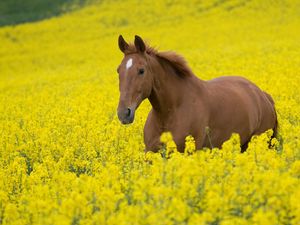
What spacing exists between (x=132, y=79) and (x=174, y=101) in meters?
0.70

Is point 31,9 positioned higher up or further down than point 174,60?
further down

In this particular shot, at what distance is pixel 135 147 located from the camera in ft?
23.8

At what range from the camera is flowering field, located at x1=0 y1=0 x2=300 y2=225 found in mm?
4078

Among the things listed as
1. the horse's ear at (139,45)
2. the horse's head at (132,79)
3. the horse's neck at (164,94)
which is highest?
the horse's ear at (139,45)

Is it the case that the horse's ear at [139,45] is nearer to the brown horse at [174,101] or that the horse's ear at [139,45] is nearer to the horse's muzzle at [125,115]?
the brown horse at [174,101]

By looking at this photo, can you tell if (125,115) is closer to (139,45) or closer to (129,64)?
(129,64)

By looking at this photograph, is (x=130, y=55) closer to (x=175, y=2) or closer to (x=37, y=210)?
(x=37, y=210)

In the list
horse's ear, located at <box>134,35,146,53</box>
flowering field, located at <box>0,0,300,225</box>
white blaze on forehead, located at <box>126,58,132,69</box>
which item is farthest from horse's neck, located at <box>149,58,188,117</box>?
flowering field, located at <box>0,0,300,225</box>

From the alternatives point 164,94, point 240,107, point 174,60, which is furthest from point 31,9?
point 164,94

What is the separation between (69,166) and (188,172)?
3.31 m

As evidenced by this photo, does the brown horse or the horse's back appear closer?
the brown horse

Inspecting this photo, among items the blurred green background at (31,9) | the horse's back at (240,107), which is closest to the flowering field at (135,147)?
the horse's back at (240,107)

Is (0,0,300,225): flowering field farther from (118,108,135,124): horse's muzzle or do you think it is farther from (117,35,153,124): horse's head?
(117,35,153,124): horse's head

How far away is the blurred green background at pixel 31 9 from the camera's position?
144ft
